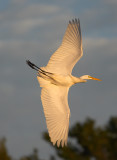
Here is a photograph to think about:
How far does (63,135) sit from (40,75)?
2.21 meters

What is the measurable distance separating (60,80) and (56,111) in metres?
1.11

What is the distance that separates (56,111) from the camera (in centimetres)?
1539

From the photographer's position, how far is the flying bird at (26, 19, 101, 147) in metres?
15.0

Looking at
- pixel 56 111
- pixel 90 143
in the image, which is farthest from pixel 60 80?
pixel 90 143

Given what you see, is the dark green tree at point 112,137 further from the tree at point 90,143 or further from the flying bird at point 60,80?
the flying bird at point 60,80

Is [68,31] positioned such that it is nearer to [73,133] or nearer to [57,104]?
[57,104]

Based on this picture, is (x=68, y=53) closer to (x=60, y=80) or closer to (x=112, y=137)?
(x=60, y=80)

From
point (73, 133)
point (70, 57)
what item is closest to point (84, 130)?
point (73, 133)

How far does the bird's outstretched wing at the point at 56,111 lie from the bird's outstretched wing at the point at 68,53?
2.13 ft

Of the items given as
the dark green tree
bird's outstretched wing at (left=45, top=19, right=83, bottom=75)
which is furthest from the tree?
bird's outstretched wing at (left=45, top=19, right=83, bottom=75)

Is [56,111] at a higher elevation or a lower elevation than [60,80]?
lower

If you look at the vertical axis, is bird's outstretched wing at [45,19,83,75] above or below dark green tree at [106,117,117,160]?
above

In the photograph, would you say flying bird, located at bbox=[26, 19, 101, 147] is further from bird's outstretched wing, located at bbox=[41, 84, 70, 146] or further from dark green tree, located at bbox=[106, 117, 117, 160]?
dark green tree, located at bbox=[106, 117, 117, 160]

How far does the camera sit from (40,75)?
15.6m
